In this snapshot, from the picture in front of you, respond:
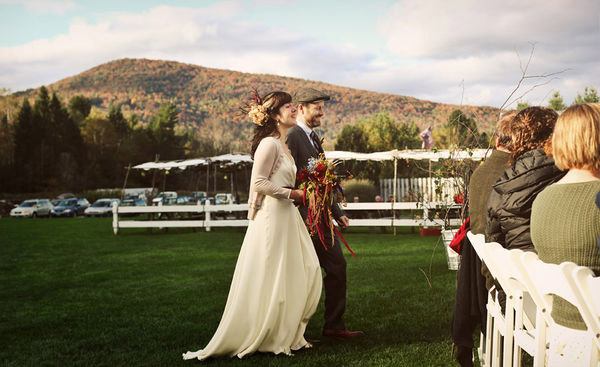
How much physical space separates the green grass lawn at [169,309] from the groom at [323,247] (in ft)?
0.85

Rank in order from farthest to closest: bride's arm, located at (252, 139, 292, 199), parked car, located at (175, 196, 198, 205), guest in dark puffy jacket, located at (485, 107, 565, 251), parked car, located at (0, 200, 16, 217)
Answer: parked car, located at (0, 200, 16, 217), parked car, located at (175, 196, 198, 205), bride's arm, located at (252, 139, 292, 199), guest in dark puffy jacket, located at (485, 107, 565, 251)

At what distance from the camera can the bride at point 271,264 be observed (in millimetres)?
5898

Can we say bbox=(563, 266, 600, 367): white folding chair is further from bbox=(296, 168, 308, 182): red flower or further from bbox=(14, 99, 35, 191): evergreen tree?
bbox=(14, 99, 35, 191): evergreen tree

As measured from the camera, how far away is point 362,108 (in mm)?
103312

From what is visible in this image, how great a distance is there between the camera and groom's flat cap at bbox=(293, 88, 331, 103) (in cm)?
670

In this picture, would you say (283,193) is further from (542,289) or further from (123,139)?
(123,139)

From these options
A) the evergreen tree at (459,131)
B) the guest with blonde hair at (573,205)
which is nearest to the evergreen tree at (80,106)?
the evergreen tree at (459,131)

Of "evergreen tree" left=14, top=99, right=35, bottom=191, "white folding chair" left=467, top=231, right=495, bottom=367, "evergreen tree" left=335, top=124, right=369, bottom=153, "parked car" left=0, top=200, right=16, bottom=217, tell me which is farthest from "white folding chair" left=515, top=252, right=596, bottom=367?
"evergreen tree" left=14, top=99, right=35, bottom=191

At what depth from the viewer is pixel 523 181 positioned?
4.05 metres

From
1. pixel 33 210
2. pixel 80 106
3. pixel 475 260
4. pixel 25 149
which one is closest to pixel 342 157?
pixel 475 260

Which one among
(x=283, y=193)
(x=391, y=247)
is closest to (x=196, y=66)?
(x=391, y=247)

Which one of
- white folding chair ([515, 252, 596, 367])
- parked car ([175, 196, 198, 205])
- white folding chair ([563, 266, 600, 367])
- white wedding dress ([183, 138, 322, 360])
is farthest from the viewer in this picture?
parked car ([175, 196, 198, 205])

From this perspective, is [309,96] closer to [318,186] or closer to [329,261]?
[318,186]

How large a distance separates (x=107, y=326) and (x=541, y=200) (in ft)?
18.4
